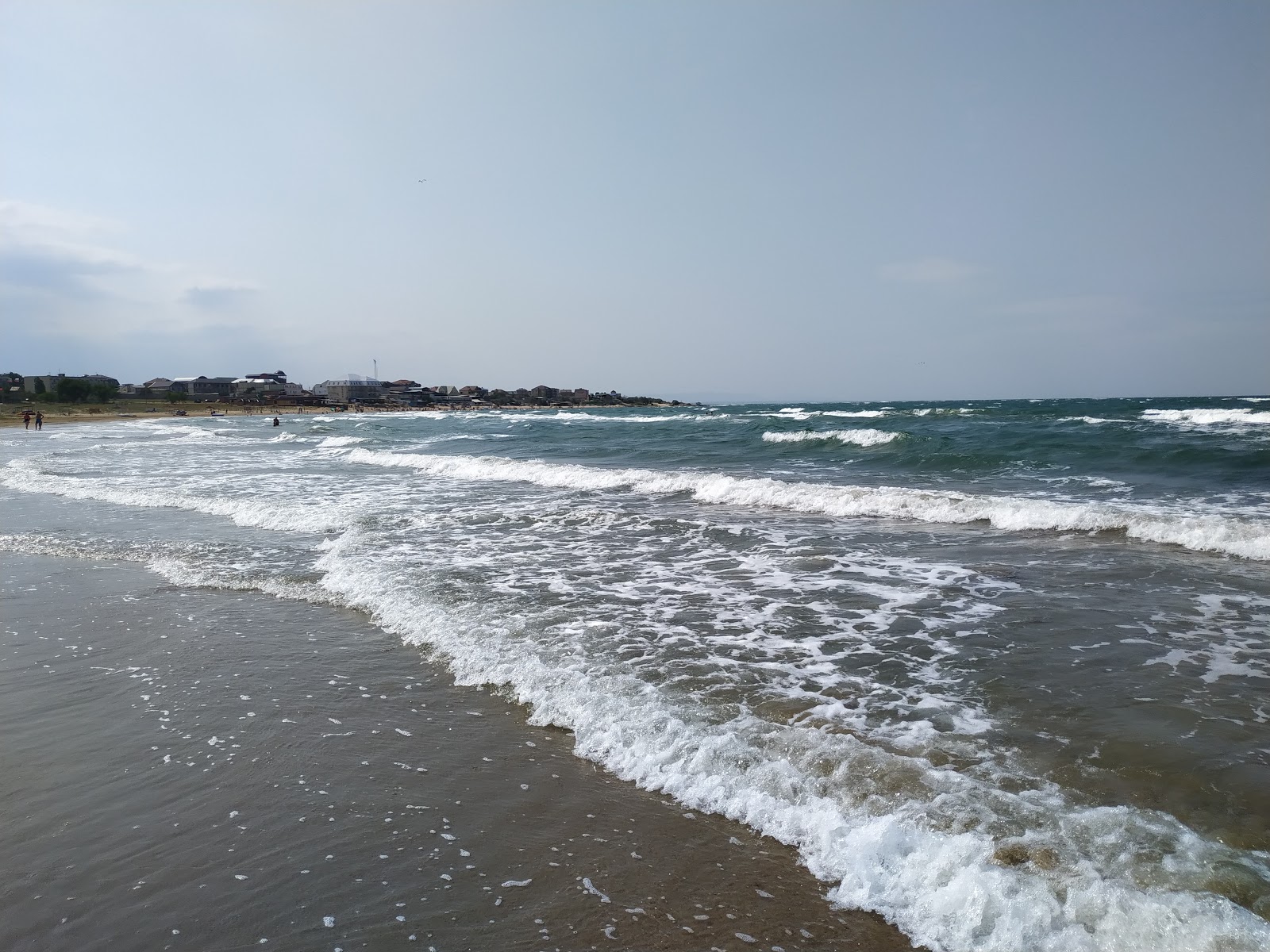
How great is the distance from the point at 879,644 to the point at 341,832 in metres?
4.37

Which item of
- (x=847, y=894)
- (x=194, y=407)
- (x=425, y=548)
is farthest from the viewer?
(x=194, y=407)

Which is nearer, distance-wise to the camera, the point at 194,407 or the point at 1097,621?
the point at 1097,621

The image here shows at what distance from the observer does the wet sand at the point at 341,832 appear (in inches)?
115

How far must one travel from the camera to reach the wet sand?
2.93 meters

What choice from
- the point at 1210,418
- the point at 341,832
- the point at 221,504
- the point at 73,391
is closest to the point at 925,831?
the point at 341,832

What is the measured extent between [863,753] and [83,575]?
9348 mm

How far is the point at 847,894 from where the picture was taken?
10.3 feet

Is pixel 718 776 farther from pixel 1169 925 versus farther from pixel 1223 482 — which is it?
pixel 1223 482

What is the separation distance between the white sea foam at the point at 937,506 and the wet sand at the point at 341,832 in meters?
9.47

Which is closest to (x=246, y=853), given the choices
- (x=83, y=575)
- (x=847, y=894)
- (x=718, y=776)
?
(x=718, y=776)

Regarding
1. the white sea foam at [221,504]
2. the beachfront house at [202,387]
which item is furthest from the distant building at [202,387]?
the white sea foam at [221,504]

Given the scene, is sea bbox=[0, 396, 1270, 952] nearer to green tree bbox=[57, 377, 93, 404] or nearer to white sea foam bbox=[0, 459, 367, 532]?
white sea foam bbox=[0, 459, 367, 532]

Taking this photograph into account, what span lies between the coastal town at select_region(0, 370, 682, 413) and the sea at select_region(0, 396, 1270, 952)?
92433mm

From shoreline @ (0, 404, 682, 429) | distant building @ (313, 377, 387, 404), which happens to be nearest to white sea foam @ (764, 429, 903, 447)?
shoreline @ (0, 404, 682, 429)
